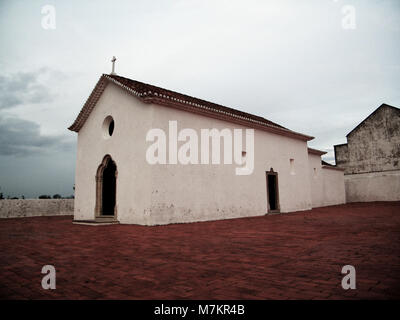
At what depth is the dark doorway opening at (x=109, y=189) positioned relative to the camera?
41.2 feet

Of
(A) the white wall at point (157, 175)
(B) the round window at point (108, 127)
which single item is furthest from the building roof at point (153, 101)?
(B) the round window at point (108, 127)

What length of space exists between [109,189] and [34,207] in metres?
8.22

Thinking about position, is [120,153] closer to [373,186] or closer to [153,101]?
[153,101]

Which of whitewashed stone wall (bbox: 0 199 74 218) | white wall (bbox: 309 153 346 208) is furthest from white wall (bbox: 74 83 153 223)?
white wall (bbox: 309 153 346 208)

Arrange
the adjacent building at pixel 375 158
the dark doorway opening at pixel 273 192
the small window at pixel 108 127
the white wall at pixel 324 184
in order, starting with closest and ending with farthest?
the small window at pixel 108 127 < the dark doorway opening at pixel 273 192 < the white wall at pixel 324 184 < the adjacent building at pixel 375 158

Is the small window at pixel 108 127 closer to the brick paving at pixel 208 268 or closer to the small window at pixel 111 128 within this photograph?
the small window at pixel 111 128

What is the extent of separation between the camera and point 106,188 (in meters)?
12.8

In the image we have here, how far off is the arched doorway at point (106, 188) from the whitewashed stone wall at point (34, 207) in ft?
25.1

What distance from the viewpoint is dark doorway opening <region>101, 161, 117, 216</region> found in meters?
12.5

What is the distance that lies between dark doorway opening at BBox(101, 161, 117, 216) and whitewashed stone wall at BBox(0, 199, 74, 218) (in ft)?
25.6

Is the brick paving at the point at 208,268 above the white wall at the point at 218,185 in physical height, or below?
below

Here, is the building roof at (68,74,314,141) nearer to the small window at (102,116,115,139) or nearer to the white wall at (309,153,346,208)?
the small window at (102,116,115,139)
